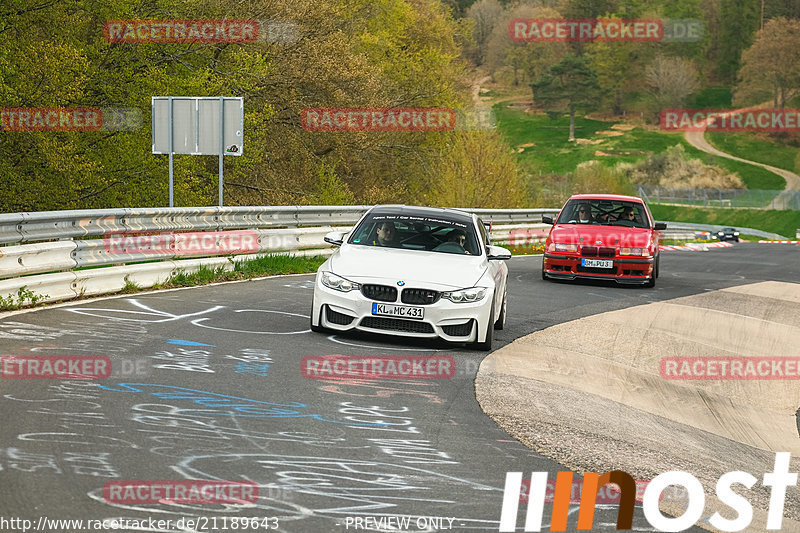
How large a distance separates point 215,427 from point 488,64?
7328 inches

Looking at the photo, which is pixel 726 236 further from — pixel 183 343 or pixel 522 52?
pixel 522 52

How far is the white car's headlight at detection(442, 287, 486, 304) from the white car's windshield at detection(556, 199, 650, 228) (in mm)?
9274

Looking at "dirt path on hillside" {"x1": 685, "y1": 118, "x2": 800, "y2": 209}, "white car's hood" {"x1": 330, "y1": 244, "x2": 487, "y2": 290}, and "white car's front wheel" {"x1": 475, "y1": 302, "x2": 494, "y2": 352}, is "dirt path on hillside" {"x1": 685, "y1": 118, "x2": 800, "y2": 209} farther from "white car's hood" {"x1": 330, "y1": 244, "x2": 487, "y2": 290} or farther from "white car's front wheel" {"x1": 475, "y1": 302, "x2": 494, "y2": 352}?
"white car's front wheel" {"x1": 475, "y1": 302, "x2": 494, "y2": 352}

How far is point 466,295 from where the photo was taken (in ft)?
34.0

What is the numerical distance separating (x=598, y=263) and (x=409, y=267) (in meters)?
8.58

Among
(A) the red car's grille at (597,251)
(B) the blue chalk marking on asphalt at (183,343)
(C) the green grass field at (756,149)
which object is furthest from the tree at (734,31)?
(B) the blue chalk marking on asphalt at (183,343)

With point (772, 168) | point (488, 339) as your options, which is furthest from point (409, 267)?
point (772, 168)

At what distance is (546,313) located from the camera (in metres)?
14.4

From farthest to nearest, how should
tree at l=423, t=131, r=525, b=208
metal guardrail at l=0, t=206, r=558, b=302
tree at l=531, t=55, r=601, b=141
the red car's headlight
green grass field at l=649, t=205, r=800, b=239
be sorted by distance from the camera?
tree at l=531, t=55, r=601, b=141 < green grass field at l=649, t=205, r=800, b=239 < tree at l=423, t=131, r=525, b=208 < the red car's headlight < metal guardrail at l=0, t=206, r=558, b=302

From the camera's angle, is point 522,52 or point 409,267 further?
point 522,52

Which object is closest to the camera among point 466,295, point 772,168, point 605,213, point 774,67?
point 466,295

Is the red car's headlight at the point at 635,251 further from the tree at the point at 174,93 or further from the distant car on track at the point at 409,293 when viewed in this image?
the tree at the point at 174,93

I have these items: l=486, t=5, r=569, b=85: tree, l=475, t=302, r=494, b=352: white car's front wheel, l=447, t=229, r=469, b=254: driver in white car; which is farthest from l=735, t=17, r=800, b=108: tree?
l=475, t=302, r=494, b=352: white car's front wheel

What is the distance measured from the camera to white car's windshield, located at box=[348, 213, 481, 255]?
38.1ft
